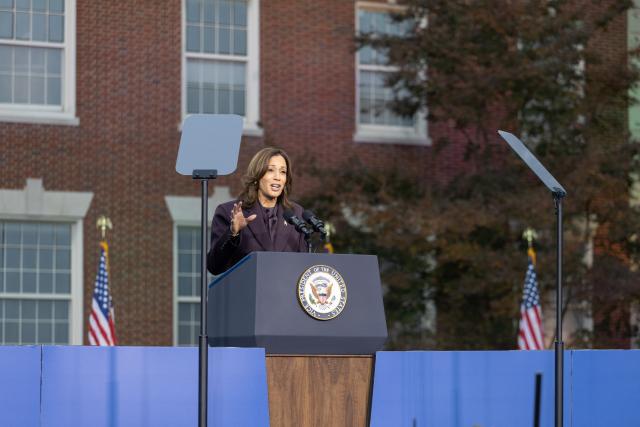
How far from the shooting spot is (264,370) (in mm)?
6637

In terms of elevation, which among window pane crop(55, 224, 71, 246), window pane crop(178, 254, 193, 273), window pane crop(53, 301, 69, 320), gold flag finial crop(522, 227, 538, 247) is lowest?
window pane crop(53, 301, 69, 320)

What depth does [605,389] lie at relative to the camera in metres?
7.30

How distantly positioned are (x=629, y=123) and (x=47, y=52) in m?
9.43

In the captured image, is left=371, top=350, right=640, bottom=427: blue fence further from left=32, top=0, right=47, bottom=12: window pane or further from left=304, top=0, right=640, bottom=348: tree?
left=32, top=0, right=47, bottom=12: window pane

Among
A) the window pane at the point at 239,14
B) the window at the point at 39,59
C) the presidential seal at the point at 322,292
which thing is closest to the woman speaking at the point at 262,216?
the presidential seal at the point at 322,292

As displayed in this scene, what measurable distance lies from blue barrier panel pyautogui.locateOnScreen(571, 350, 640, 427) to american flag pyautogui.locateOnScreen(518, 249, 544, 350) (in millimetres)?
9825

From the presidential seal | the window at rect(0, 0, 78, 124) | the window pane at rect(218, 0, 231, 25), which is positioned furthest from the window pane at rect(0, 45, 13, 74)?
the presidential seal

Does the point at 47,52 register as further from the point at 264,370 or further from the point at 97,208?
the point at 264,370

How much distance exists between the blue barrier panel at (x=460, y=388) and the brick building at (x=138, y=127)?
11.8 m

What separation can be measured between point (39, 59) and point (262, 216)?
39.7 ft

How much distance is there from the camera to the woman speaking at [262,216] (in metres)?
7.64

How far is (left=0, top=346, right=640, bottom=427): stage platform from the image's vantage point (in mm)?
6277

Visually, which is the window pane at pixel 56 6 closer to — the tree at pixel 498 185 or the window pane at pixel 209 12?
the window pane at pixel 209 12

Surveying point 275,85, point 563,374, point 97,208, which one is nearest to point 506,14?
point 275,85
